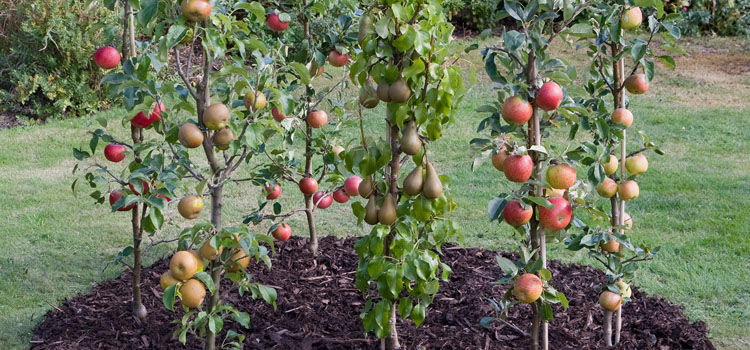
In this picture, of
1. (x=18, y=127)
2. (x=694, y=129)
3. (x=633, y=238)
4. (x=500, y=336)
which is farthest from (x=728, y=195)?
(x=18, y=127)

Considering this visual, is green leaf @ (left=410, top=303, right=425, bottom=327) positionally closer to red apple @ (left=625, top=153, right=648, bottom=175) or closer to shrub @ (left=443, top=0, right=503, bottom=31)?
red apple @ (left=625, top=153, right=648, bottom=175)

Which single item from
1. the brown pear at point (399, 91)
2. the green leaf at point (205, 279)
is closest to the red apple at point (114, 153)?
the green leaf at point (205, 279)

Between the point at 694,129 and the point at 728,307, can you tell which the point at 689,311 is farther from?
the point at 694,129

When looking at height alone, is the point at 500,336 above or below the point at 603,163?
below

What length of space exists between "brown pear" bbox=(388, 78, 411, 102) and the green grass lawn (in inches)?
12.3

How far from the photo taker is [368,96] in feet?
9.61

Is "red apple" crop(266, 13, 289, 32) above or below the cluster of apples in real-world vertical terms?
above

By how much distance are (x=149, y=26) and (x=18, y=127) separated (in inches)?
230

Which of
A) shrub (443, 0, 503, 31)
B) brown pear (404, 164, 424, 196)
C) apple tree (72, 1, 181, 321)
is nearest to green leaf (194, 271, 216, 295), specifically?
apple tree (72, 1, 181, 321)

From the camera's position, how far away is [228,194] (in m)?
6.07

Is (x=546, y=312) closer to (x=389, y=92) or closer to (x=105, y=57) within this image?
(x=389, y=92)

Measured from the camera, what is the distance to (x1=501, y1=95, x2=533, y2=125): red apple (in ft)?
8.42

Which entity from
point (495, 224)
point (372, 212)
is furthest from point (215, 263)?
point (495, 224)

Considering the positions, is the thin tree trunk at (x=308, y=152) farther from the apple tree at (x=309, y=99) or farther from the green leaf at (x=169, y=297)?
the green leaf at (x=169, y=297)
